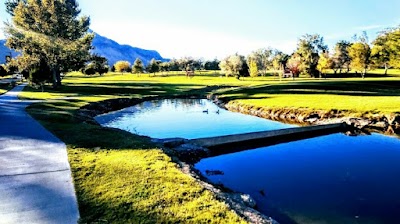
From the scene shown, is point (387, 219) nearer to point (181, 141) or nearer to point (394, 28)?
point (181, 141)

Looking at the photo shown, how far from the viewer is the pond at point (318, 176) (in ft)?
41.8

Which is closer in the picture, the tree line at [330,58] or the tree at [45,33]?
the tree at [45,33]

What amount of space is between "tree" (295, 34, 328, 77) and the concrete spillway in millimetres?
85910

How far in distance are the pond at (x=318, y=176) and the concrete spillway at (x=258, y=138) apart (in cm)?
104

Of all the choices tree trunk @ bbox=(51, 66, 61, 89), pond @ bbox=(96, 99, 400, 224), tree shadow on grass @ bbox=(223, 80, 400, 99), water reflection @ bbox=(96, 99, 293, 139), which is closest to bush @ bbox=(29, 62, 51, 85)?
tree trunk @ bbox=(51, 66, 61, 89)

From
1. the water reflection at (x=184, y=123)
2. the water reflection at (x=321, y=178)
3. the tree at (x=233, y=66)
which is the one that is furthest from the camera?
the tree at (x=233, y=66)

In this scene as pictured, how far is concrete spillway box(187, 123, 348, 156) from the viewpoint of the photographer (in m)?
22.9

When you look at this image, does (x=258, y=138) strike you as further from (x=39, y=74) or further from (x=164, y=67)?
(x=164, y=67)

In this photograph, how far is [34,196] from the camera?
10500 millimetres

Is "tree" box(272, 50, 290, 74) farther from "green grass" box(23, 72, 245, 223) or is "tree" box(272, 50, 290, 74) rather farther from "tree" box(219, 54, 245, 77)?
"green grass" box(23, 72, 245, 223)

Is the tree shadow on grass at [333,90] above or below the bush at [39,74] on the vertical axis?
below

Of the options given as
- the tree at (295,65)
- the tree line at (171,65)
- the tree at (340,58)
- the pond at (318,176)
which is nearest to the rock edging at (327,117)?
the pond at (318,176)

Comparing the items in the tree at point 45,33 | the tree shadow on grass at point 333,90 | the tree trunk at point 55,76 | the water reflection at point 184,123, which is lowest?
the water reflection at point 184,123

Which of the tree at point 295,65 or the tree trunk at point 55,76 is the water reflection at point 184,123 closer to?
the tree trunk at point 55,76
